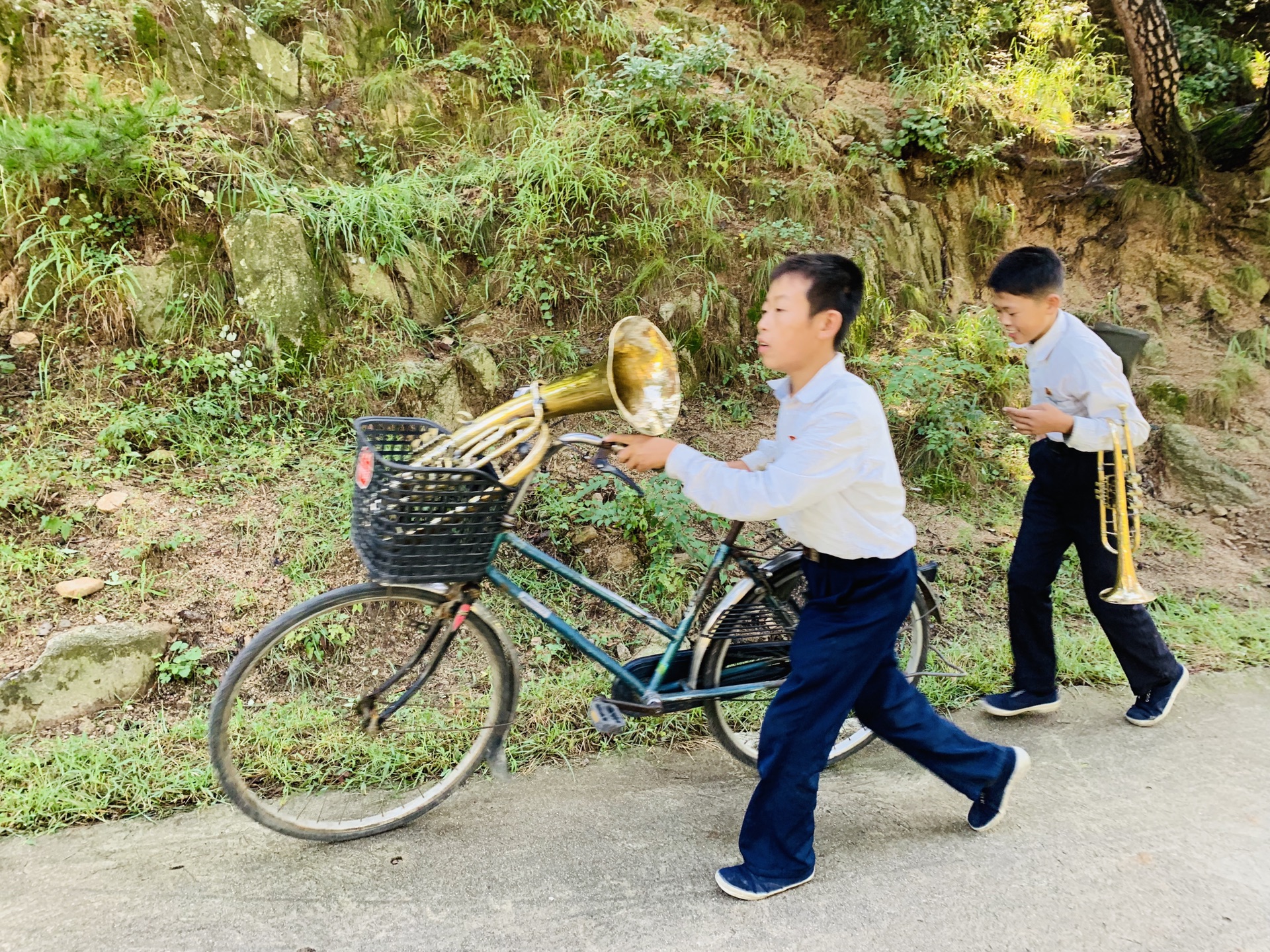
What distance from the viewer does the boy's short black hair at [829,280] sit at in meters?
2.24

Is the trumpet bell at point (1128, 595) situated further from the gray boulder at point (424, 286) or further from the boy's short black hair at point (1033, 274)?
the gray boulder at point (424, 286)

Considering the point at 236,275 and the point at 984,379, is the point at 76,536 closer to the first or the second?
the point at 236,275

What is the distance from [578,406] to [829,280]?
2.78 feet

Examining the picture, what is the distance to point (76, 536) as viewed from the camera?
3.57m

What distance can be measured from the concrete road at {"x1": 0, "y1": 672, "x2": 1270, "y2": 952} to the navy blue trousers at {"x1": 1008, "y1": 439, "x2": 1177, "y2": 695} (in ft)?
1.38

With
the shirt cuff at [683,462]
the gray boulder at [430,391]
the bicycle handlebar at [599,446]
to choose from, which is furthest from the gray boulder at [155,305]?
the shirt cuff at [683,462]

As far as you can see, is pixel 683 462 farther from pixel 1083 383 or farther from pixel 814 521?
pixel 1083 383

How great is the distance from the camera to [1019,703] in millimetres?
3438

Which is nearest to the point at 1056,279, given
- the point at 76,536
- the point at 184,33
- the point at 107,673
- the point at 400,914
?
the point at 400,914

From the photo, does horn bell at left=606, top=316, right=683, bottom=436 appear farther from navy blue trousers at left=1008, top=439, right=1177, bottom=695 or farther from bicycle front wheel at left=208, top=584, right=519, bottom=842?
navy blue trousers at left=1008, top=439, right=1177, bottom=695

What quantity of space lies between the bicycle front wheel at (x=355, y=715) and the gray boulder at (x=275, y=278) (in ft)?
6.24

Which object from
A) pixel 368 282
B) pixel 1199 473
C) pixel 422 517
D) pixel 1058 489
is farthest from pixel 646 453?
pixel 1199 473

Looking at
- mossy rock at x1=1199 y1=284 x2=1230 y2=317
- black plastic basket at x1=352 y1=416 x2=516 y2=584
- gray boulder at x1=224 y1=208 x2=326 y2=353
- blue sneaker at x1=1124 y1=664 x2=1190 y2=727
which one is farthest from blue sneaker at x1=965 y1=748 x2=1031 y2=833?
mossy rock at x1=1199 y1=284 x2=1230 y2=317

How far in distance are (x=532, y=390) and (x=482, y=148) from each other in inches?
157
